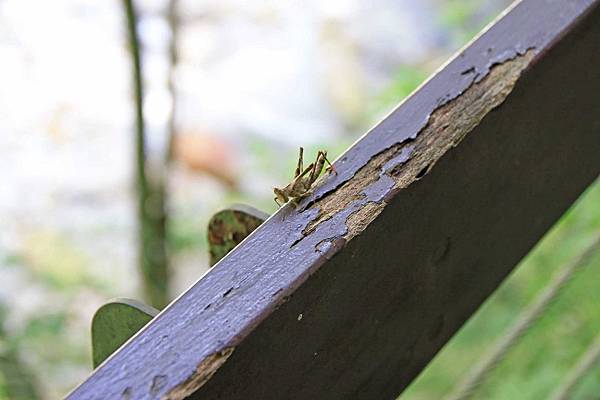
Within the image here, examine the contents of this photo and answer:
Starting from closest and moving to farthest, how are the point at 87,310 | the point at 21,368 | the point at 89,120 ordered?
the point at 21,368 → the point at 87,310 → the point at 89,120

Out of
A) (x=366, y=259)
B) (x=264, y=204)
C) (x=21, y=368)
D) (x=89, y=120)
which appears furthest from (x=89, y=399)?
(x=89, y=120)

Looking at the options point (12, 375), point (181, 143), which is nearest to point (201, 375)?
point (12, 375)

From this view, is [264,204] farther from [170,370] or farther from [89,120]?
[170,370]

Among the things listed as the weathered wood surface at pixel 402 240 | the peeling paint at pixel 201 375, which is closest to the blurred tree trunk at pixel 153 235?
the weathered wood surface at pixel 402 240

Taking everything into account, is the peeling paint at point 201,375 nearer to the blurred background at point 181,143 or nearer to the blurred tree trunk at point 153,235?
the blurred background at point 181,143

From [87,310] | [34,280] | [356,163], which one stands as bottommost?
[356,163]

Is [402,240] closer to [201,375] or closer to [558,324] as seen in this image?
[201,375]
